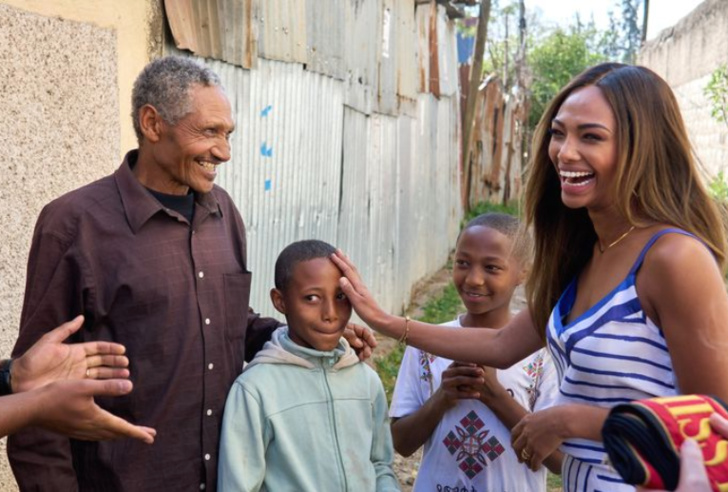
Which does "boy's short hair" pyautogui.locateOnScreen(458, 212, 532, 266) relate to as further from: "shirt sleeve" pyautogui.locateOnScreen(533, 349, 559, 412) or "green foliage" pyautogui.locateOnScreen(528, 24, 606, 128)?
"green foliage" pyautogui.locateOnScreen(528, 24, 606, 128)

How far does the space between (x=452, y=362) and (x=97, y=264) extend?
4.32ft

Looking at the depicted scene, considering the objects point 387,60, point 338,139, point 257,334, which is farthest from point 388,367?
point 257,334

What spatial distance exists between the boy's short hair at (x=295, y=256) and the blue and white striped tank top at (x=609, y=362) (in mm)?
876

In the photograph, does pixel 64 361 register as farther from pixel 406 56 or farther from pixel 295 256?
pixel 406 56

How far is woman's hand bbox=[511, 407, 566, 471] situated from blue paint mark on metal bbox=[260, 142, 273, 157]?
3.29 meters

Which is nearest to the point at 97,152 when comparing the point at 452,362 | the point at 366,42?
the point at 452,362

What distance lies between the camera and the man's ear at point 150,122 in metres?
2.88

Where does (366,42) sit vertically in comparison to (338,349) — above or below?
above

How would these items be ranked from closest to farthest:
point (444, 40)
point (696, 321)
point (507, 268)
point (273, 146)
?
1. point (696, 321)
2. point (507, 268)
3. point (273, 146)
4. point (444, 40)

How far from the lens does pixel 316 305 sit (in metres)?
3.02

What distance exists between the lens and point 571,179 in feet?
8.38

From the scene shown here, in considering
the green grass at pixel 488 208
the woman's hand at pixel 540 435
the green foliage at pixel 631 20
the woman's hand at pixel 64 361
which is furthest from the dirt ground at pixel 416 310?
the green foliage at pixel 631 20

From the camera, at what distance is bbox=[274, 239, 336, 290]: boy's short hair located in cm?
306

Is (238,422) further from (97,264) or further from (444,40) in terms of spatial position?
(444,40)
